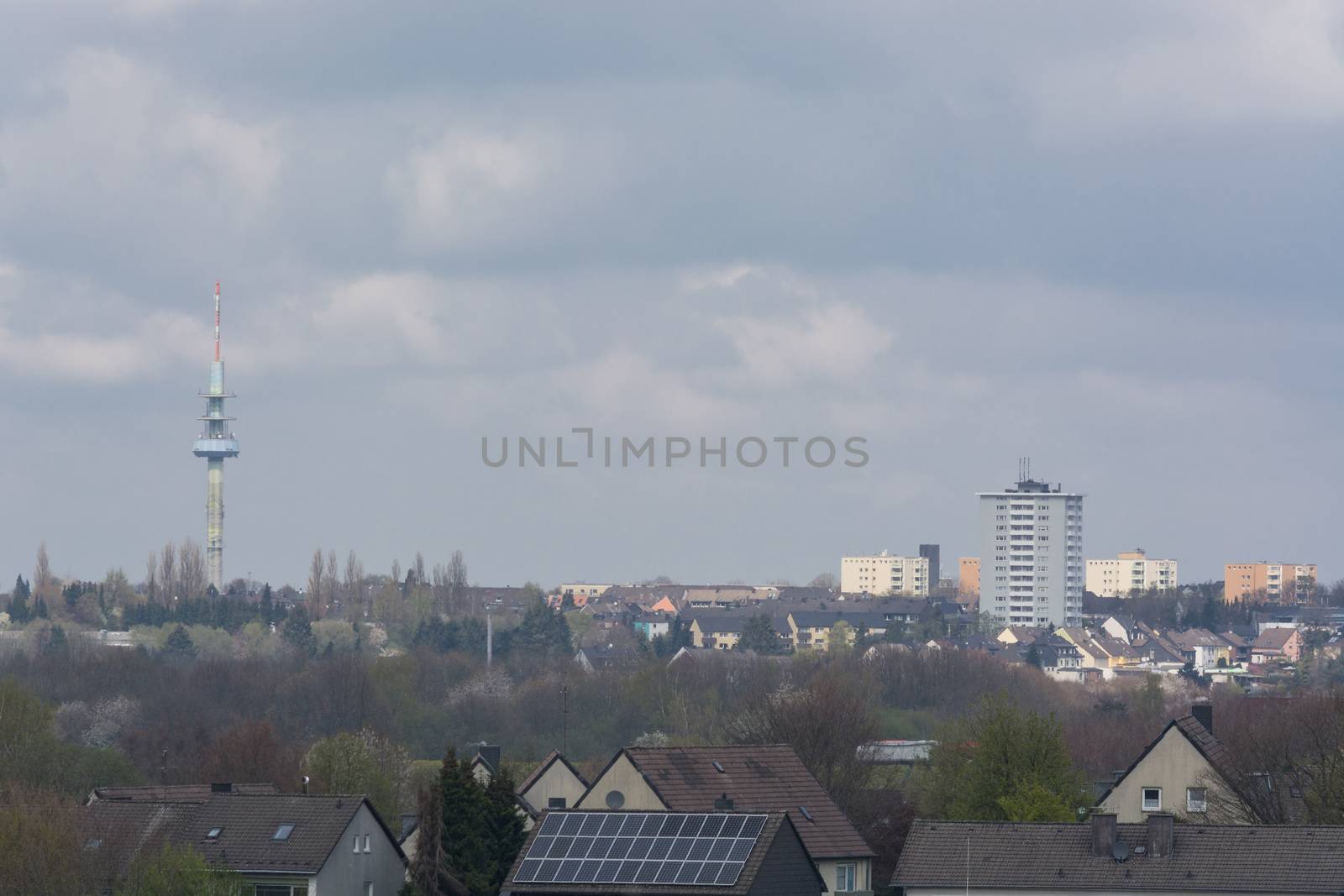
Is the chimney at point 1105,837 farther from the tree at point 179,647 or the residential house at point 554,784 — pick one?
the tree at point 179,647

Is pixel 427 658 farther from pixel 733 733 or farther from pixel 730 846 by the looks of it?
pixel 730 846

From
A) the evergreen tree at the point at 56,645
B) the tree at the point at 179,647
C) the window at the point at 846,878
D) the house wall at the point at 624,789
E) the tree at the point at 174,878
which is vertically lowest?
the tree at the point at 179,647

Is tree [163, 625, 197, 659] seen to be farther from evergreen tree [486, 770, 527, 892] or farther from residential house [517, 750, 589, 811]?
evergreen tree [486, 770, 527, 892]

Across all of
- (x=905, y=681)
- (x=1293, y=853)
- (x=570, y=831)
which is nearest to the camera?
(x=1293, y=853)

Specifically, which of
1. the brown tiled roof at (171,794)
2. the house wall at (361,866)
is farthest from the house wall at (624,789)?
the brown tiled roof at (171,794)

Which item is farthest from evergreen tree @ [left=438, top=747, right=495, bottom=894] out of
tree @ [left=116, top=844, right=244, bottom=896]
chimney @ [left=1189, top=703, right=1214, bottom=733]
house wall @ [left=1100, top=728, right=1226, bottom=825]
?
chimney @ [left=1189, top=703, right=1214, bottom=733]

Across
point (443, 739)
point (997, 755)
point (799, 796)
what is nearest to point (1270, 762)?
point (997, 755)
